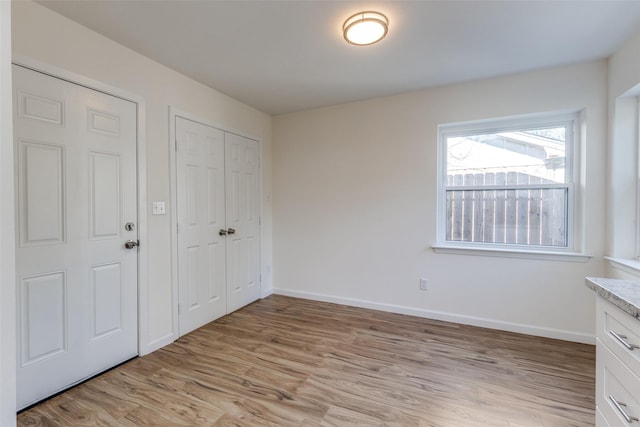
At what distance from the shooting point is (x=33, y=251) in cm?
171

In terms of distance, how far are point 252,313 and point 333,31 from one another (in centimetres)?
287

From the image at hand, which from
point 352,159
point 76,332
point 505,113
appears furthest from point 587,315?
point 76,332

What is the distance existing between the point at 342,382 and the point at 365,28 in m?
2.41

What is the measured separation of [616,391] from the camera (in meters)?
1.07

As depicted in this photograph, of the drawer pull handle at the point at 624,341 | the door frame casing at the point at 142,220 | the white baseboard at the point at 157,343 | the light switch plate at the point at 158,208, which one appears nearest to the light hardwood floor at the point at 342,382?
the white baseboard at the point at 157,343

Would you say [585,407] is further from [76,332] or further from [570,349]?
[76,332]

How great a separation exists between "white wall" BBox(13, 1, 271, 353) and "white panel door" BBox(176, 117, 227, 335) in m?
0.13

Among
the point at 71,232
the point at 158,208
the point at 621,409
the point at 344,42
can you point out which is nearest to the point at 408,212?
the point at 344,42

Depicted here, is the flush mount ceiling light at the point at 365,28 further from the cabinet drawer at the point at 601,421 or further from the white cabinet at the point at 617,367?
the cabinet drawer at the point at 601,421

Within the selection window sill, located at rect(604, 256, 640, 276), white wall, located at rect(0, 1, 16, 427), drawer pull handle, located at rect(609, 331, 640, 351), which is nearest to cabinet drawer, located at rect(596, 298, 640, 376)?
drawer pull handle, located at rect(609, 331, 640, 351)

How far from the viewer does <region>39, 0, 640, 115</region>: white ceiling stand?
1766 mm

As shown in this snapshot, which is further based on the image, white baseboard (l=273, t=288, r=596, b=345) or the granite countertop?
white baseboard (l=273, t=288, r=596, b=345)

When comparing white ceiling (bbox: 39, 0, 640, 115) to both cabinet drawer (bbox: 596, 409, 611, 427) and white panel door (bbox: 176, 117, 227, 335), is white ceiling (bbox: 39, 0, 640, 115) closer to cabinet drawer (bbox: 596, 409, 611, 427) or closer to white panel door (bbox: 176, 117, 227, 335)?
white panel door (bbox: 176, 117, 227, 335)

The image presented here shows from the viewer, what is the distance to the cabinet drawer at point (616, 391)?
0.96 m
